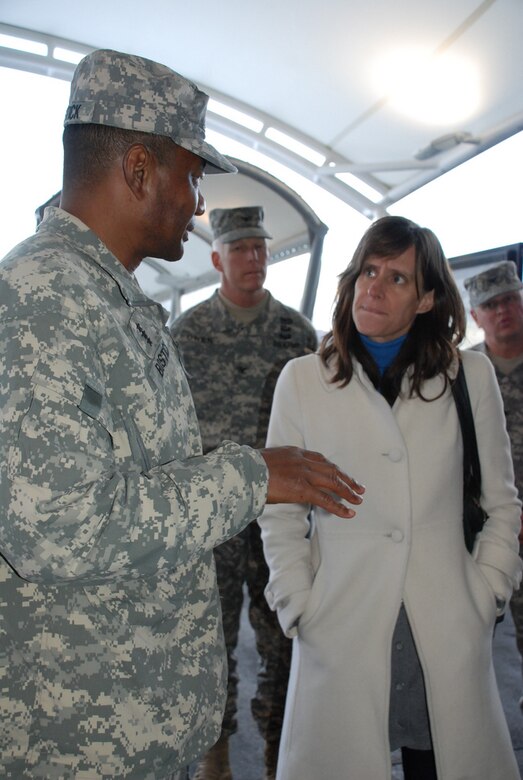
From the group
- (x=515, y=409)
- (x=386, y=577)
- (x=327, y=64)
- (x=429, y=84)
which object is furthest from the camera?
(x=327, y=64)

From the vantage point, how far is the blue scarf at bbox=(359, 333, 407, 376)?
1.65m

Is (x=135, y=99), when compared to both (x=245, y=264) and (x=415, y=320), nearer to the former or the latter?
(x=415, y=320)

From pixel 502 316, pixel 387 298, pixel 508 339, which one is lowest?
pixel 387 298

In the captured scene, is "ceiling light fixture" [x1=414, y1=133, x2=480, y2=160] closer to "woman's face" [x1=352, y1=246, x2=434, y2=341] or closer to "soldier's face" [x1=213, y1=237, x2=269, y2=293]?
"soldier's face" [x1=213, y1=237, x2=269, y2=293]

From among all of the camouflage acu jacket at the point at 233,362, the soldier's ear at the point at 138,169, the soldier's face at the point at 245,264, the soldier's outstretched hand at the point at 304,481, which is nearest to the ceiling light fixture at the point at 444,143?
the soldier's face at the point at 245,264

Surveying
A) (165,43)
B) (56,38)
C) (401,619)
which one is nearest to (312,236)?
(165,43)

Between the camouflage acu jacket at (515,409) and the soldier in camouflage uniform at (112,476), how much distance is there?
2.14 meters

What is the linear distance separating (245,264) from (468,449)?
173cm

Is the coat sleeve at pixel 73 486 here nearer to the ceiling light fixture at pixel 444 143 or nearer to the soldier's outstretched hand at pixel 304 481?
the soldier's outstretched hand at pixel 304 481

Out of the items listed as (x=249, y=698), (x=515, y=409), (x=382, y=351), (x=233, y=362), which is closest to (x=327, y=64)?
(x=233, y=362)

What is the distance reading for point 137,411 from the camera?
36.0 inches

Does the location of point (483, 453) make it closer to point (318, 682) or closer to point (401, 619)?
point (401, 619)

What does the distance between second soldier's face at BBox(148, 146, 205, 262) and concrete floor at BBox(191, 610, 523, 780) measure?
2193 mm

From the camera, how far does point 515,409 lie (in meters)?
2.88
